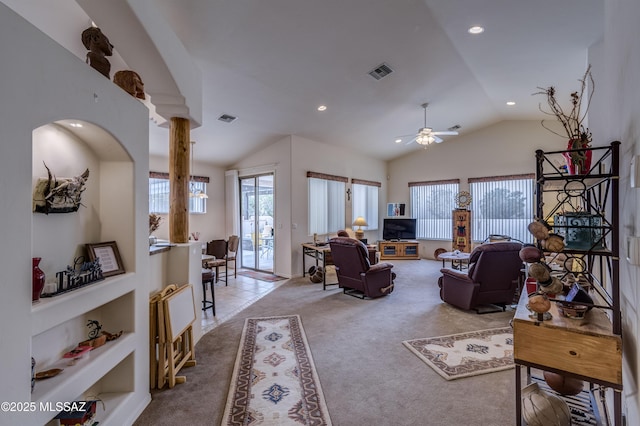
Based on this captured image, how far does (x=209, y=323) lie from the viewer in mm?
3869

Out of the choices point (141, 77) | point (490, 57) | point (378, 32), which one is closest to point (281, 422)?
point (141, 77)

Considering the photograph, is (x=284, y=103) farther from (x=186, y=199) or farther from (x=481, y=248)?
(x=481, y=248)

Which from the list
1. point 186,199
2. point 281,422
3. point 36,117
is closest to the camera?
point 36,117

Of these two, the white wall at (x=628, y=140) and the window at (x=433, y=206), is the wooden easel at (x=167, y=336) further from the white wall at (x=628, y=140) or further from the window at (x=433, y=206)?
the window at (x=433, y=206)

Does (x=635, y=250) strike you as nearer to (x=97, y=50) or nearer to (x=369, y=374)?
(x=369, y=374)

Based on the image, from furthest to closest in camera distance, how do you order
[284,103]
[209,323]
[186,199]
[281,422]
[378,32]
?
[284,103], [209,323], [378,32], [186,199], [281,422]

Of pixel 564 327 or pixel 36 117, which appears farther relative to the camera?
pixel 564 327

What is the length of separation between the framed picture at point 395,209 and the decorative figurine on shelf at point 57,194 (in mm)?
7997

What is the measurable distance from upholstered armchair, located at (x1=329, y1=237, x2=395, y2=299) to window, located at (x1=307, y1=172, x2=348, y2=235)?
6.30ft

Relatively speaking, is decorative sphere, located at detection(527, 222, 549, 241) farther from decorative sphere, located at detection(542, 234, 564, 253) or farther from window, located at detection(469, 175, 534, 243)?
window, located at detection(469, 175, 534, 243)

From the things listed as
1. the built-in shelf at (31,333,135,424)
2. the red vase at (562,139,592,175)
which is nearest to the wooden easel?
the built-in shelf at (31,333,135,424)

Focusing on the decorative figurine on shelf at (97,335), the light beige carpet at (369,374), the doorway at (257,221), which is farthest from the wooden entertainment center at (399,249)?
the decorative figurine on shelf at (97,335)

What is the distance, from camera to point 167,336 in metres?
2.42

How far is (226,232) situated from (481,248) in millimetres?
5930
